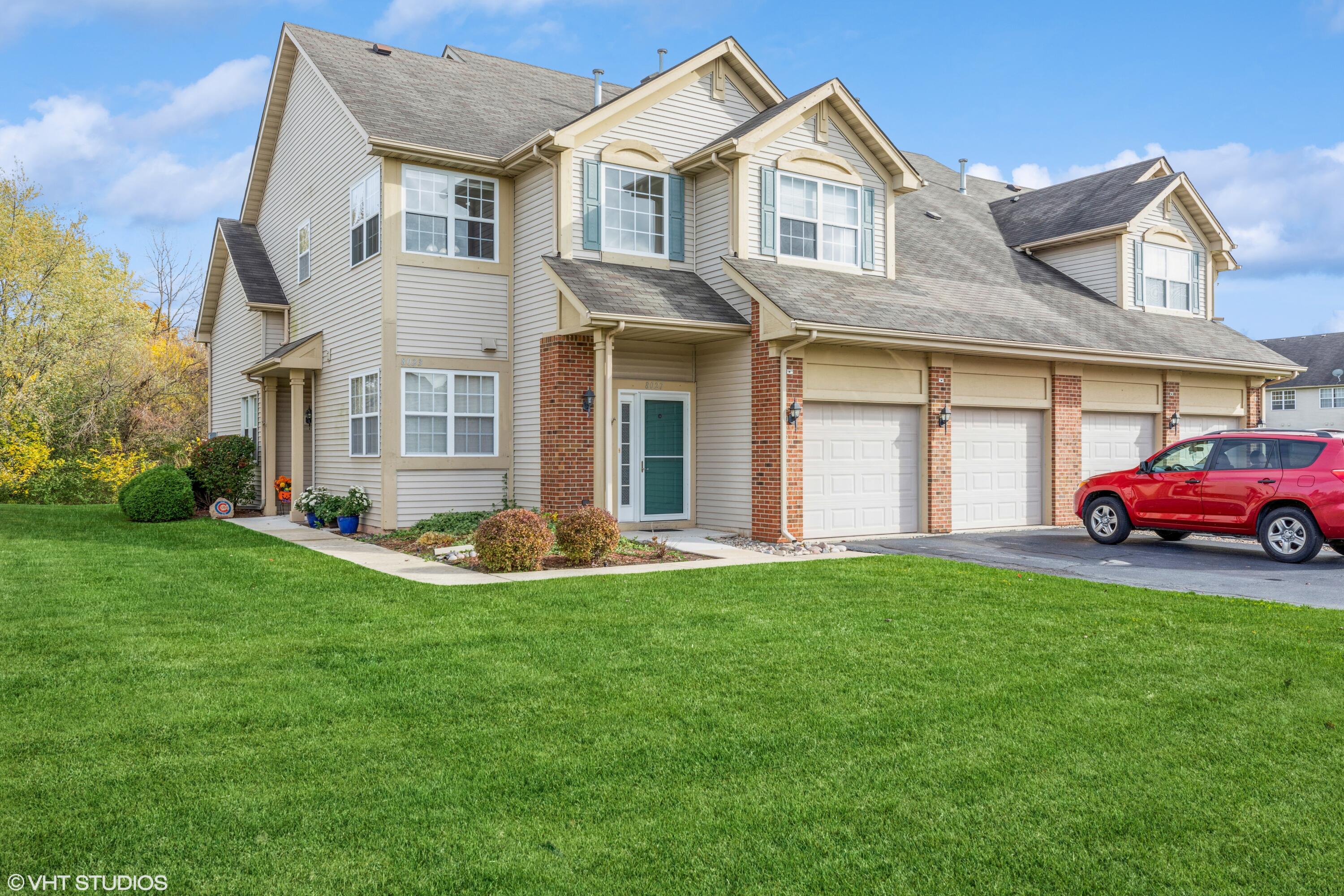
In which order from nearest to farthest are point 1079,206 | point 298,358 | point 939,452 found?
point 939,452
point 298,358
point 1079,206

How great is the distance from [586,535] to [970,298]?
9.86 m

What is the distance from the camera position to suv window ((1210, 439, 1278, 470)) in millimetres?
12195

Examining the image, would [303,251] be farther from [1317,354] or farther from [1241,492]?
[1317,354]

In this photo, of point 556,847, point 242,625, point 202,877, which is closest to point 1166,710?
point 556,847

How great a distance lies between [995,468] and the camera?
16.2 meters

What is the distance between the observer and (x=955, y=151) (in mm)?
24266

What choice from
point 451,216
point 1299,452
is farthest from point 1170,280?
point 451,216

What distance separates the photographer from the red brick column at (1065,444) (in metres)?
16.7

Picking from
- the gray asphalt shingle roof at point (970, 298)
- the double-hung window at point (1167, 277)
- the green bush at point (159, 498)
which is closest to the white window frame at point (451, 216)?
the gray asphalt shingle roof at point (970, 298)

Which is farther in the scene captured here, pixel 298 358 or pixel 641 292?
pixel 298 358

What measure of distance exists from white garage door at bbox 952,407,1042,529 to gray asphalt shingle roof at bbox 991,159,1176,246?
Answer: 20.7 feet

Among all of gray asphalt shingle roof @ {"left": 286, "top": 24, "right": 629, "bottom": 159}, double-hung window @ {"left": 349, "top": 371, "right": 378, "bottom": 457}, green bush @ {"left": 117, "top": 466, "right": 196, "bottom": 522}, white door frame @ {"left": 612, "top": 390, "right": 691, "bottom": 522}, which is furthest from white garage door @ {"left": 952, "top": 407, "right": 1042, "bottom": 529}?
green bush @ {"left": 117, "top": 466, "right": 196, "bottom": 522}

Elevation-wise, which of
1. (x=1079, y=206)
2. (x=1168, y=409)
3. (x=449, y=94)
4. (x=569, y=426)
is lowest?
(x=569, y=426)

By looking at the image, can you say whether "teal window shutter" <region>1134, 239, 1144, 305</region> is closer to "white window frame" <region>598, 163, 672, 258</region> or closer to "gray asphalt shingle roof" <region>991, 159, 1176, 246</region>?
"gray asphalt shingle roof" <region>991, 159, 1176, 246</region>
